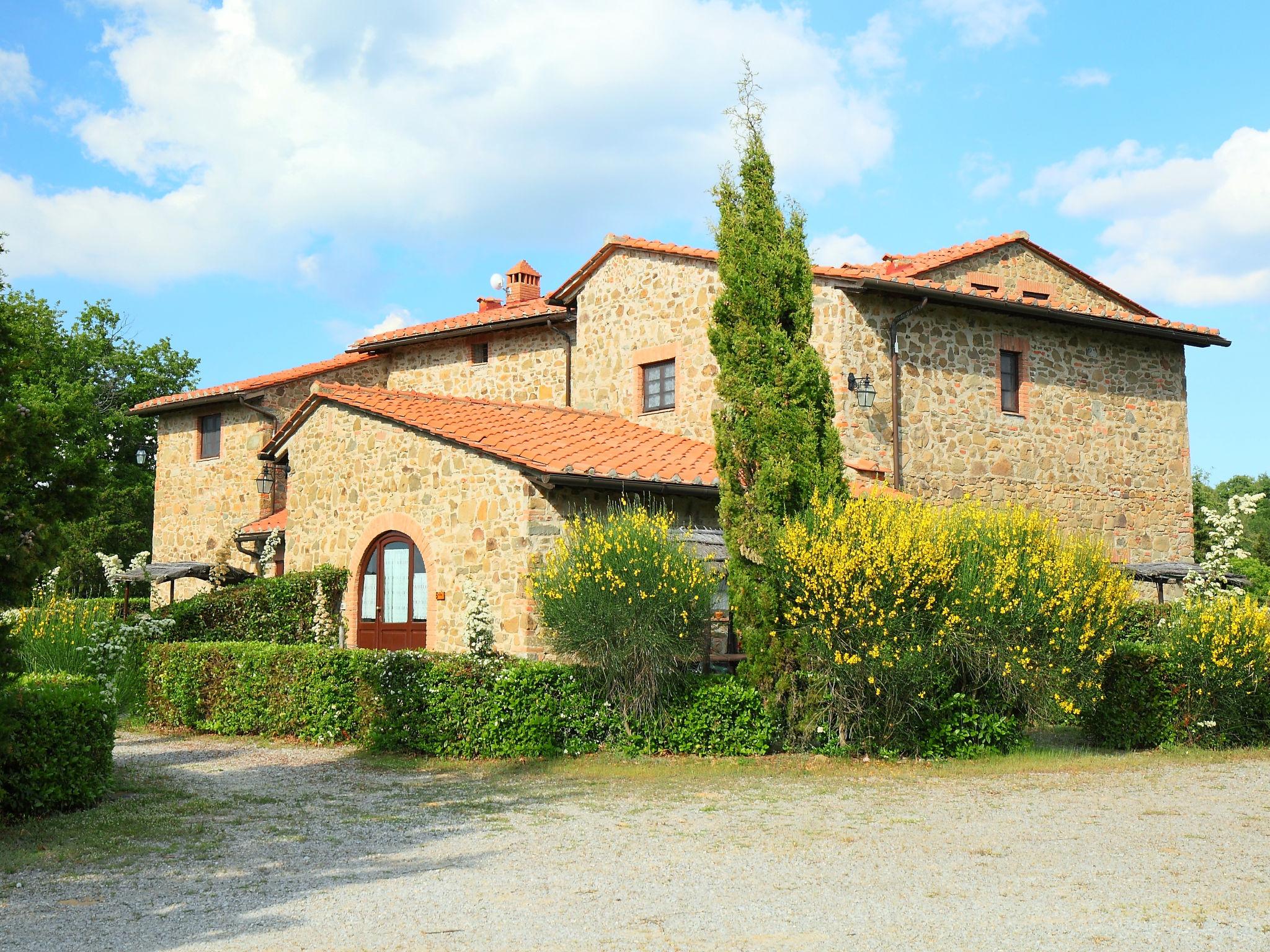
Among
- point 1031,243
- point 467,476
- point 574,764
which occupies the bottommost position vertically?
point 574,764

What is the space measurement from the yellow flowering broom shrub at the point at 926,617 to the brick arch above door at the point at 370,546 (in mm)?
4778

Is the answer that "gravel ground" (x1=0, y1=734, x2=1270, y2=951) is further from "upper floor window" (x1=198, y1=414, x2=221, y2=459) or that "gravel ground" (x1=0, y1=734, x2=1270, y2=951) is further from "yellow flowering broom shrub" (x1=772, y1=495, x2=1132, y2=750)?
"upper floor window" (x1=198, y1=414, x2=221, y2=459)

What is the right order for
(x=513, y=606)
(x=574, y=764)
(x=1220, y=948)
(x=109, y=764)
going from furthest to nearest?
(x=513, y=606) < (x=574, y=764) < (x=109, y=764) < (x=1220, y=948)

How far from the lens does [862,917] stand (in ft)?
18.6

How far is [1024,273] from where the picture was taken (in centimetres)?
1947

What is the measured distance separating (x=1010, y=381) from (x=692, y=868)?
1291 centimetres

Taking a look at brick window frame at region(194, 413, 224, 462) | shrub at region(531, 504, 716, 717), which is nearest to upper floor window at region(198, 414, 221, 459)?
brick window frame at region(194, 413, 224, 462)

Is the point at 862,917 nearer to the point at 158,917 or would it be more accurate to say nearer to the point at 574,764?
the point at 158,917

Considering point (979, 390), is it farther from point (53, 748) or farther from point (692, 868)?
point (53, 748)

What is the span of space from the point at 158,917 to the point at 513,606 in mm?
7481

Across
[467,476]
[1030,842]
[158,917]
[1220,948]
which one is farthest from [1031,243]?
[158,917]

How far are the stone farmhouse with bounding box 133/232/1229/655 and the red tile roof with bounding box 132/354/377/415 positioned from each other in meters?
0.77

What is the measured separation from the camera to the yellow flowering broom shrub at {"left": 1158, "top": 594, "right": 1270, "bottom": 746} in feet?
38.6

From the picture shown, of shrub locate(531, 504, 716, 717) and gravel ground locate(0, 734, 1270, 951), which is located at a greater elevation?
shrub locate(531, 504, 716, 717)
